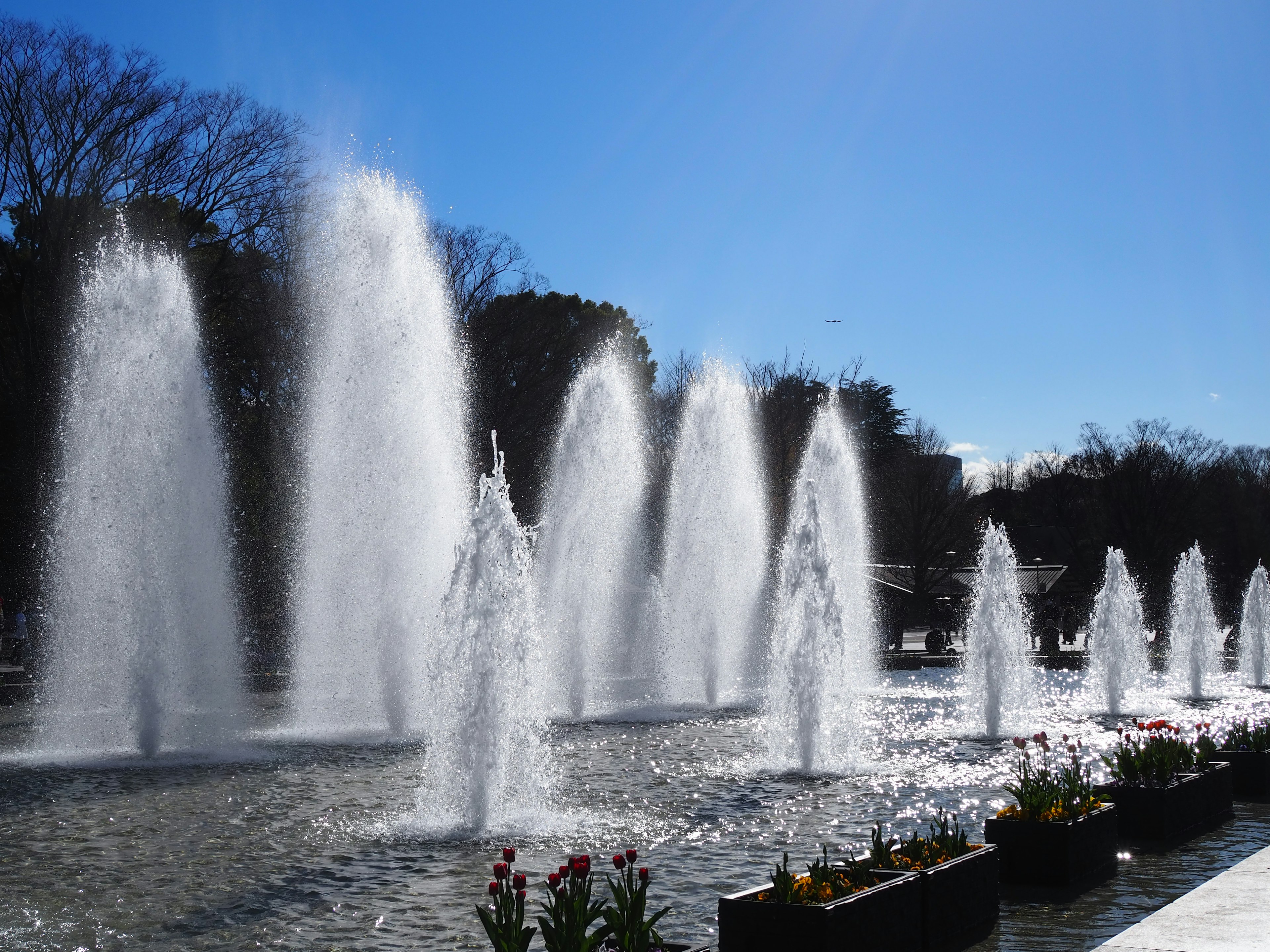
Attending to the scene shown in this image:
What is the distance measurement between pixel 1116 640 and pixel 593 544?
9.24 meters

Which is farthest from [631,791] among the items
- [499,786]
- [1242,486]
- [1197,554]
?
[1242,486]

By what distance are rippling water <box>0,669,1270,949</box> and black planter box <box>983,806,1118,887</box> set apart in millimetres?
202

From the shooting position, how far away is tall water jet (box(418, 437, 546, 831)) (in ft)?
31.9

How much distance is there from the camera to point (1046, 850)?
735 cm

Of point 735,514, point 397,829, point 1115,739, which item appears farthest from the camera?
point 735,514

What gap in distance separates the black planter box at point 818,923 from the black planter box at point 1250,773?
628cm

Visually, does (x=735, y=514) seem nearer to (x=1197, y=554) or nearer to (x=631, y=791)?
(x=1197, y=554)

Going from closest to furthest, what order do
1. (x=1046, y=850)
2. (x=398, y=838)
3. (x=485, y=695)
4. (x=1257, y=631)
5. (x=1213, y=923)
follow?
(x=1213, y=923), (x=1046, y=850), (x=398, y=838), (x=485, y=695), (x=1257, y=631)

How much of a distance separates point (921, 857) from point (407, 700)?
11450mm

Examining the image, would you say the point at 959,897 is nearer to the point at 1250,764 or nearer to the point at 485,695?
the point at 485,695

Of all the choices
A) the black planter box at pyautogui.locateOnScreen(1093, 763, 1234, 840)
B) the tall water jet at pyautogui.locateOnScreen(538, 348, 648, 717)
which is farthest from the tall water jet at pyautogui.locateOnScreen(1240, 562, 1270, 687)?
the black planter box at pyautogui.locateOnScreen(1093, 763, 1234, 840)

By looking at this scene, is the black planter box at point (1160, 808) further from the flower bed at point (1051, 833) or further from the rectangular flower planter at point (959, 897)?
the rectangular flower planter at point (959, 897)

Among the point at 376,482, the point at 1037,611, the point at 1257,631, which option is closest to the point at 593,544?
the point at 376,482

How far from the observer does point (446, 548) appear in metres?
18.2
